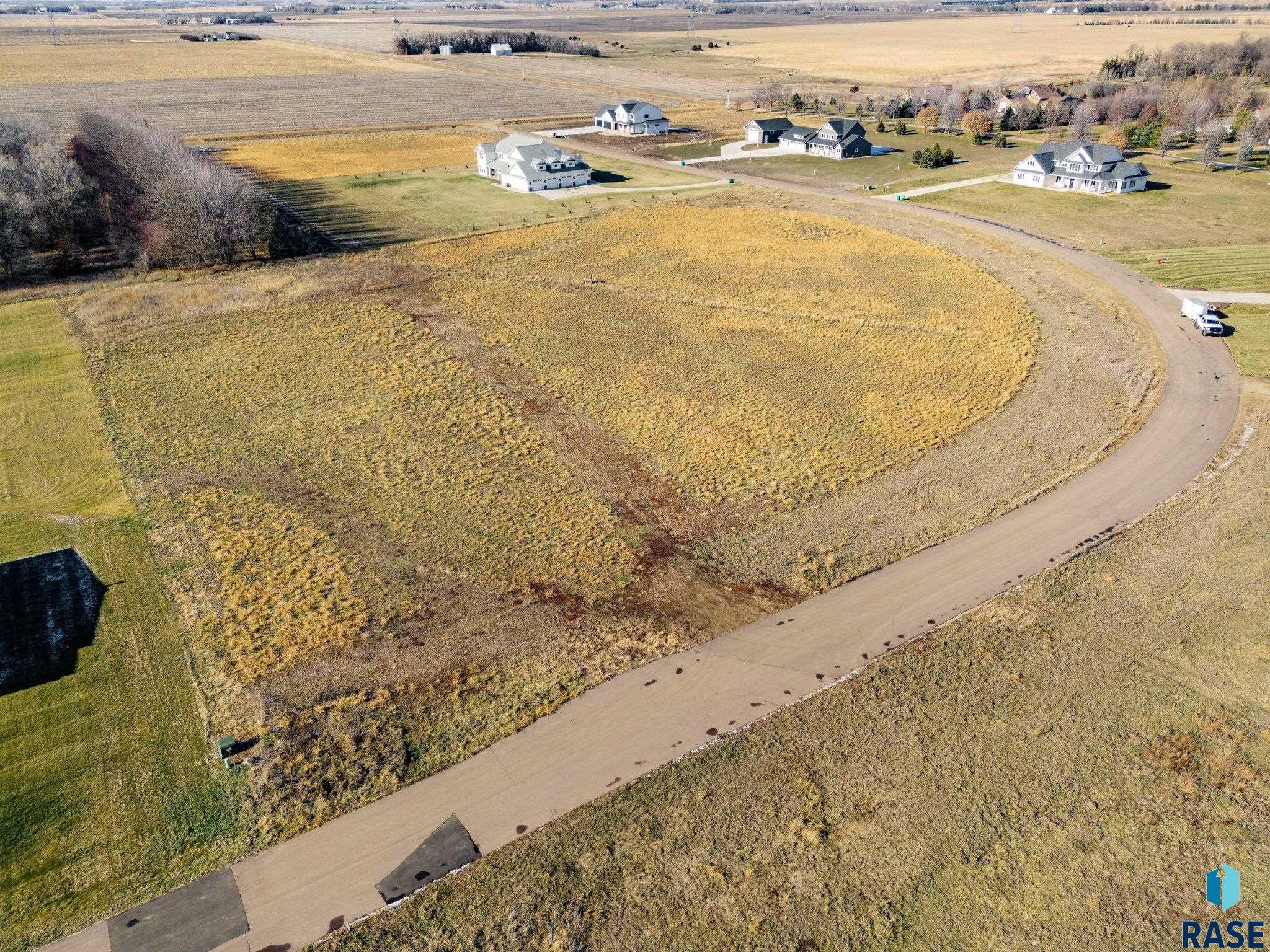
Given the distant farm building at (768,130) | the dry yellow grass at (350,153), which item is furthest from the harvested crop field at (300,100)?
the distant farm building at (768,130)

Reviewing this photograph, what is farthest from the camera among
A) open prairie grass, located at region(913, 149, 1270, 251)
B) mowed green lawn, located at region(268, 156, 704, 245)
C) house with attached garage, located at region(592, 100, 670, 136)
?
house with attached garage, located at region(592, 100, 670, 136)

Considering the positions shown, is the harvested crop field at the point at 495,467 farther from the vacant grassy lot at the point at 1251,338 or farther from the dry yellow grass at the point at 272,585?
the vacant grassy lot at the point at 1251,338

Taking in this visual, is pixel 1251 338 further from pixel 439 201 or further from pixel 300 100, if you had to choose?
pixel 300 100

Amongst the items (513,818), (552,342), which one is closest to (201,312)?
(552,342)

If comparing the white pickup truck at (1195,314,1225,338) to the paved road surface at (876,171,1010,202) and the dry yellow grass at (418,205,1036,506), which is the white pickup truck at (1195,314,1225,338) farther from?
the paved road surface at (876,171,1010,202)

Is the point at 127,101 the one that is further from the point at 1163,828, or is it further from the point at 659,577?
the point at 1163,828

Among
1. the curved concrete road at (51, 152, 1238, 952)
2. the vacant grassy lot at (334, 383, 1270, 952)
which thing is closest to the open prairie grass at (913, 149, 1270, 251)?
the curved concrete road at (51, 152, 1238, 952)

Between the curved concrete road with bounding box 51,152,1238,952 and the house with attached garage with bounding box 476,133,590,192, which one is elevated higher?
the house with attached garage with bounding box 476,133,590,192

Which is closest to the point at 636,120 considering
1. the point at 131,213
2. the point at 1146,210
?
the point at 1146,210
